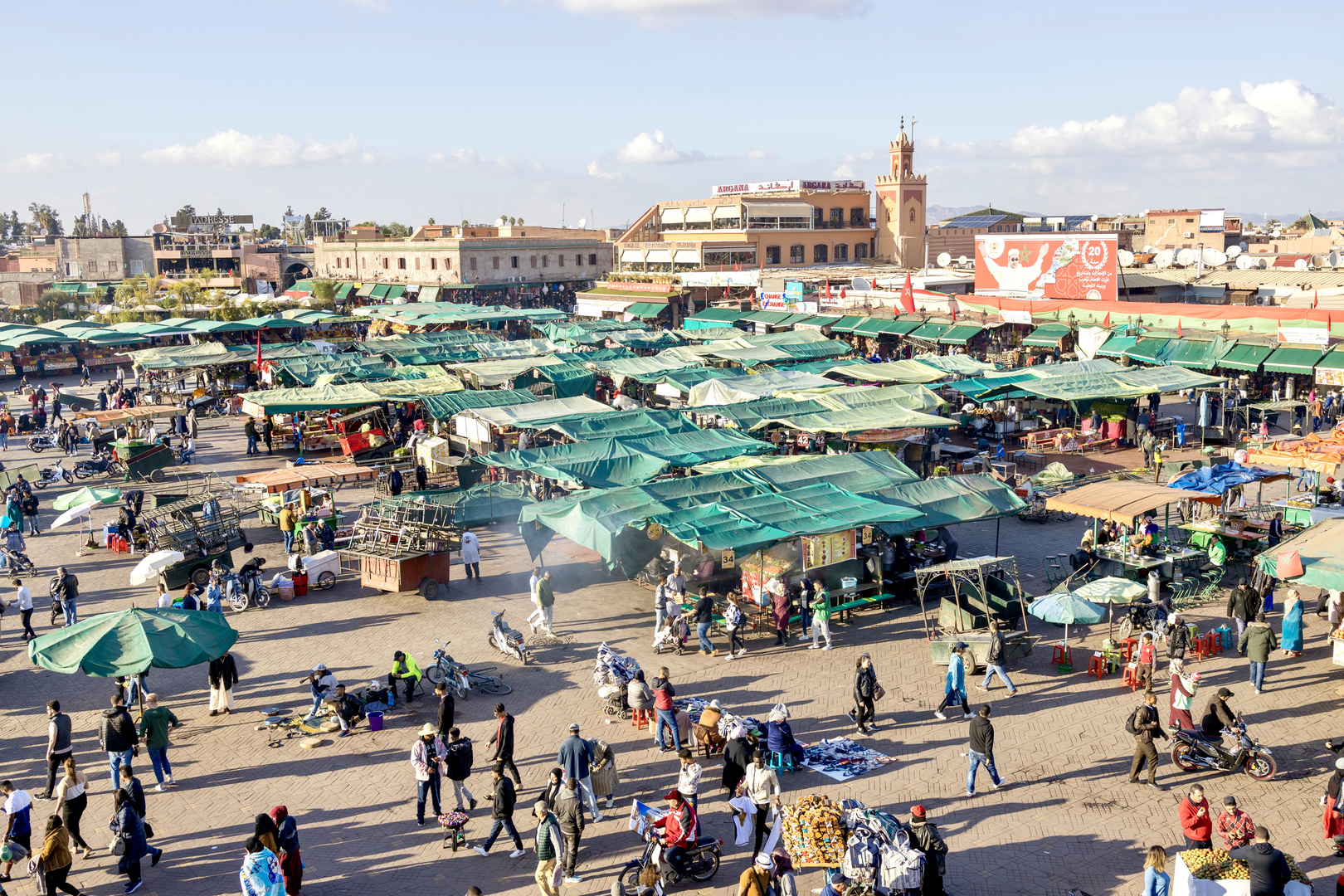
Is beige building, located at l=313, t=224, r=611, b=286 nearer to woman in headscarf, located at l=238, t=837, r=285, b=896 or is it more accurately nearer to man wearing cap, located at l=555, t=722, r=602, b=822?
man wearing cap, located at l=555, t=722, r=602, b=822

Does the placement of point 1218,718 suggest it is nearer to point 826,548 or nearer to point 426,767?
point 826,548

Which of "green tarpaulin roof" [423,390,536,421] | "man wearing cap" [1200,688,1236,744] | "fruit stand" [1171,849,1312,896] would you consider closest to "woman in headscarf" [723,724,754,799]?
"fruit stand" [1171,849,1312,896]

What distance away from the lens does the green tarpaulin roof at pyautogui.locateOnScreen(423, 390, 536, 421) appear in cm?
2816

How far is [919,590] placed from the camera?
16562 millimetres

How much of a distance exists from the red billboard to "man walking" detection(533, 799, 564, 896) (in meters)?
40.0

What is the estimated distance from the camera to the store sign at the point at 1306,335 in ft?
107

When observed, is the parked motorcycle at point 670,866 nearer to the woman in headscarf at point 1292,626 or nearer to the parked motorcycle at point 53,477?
the woman in headscarf at point 1292,626

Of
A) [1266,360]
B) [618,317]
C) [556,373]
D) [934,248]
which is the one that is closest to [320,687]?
[556,373]

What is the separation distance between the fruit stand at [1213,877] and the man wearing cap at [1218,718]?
3.03m

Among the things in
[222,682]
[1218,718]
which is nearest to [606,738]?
[222,682]

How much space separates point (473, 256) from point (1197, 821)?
6925 cm

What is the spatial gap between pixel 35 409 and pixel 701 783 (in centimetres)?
3267

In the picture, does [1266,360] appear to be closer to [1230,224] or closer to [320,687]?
[320,687]

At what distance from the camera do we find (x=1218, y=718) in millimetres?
11938
